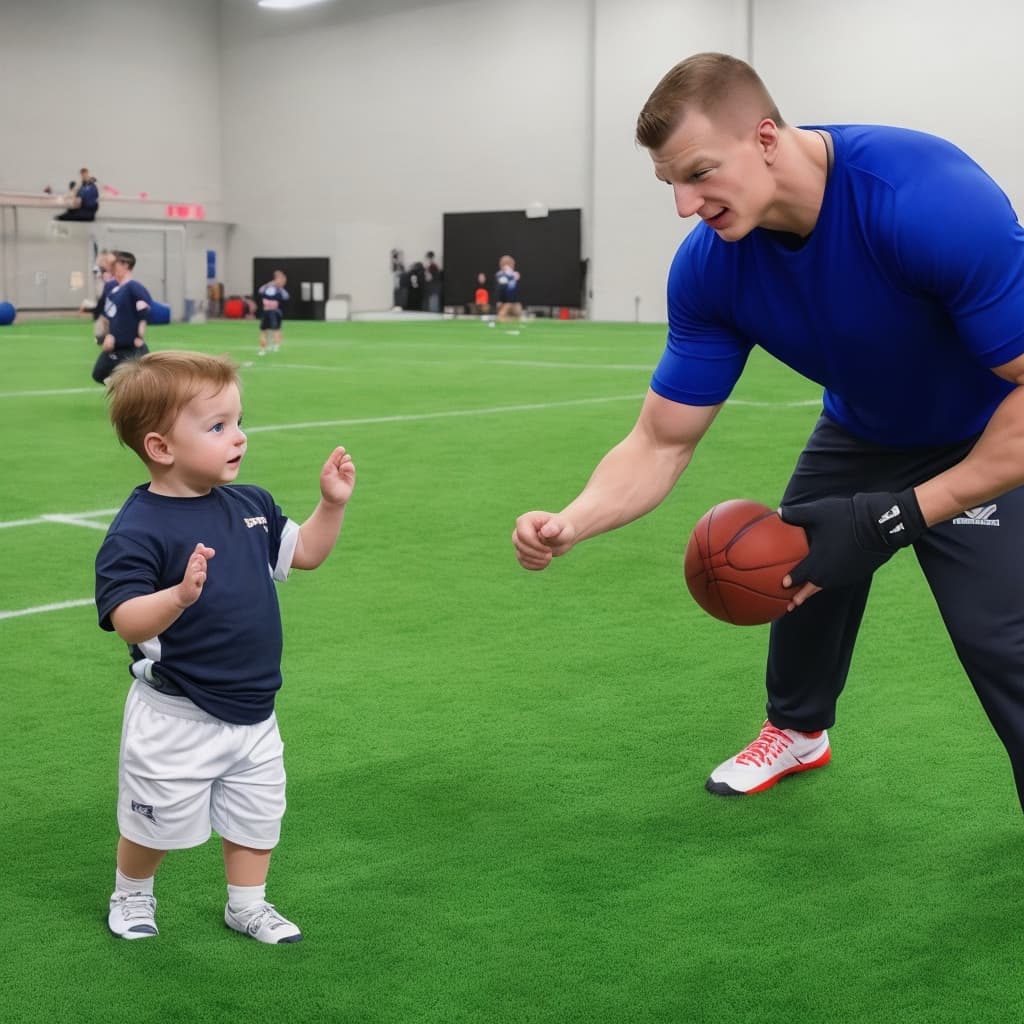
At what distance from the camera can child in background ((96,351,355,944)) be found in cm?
308

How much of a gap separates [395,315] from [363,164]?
4.74 m

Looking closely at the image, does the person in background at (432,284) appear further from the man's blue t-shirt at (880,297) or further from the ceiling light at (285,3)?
the man's blue t-shirt at (880,297)

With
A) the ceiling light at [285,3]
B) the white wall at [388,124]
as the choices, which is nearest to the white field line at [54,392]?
the white wall at [388,124]

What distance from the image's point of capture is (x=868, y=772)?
4.43 metres

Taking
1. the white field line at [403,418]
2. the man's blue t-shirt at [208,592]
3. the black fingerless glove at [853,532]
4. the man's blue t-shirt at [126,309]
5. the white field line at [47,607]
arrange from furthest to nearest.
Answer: the man's blue t-shirt at [126,309]
the white field line at [403,418]
the white field line at [47,607]
the black fingerless glove at [853,532]
the man's blue t-shirt at [208,592]

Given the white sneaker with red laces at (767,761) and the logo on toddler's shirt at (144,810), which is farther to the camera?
the white sneaker with red laces at (767,761)

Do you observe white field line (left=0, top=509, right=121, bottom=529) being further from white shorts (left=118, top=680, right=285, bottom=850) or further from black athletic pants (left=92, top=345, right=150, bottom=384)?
black athletic pants (left=92, top=345, right=150, bottom=384)

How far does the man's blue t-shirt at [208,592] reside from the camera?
3039mm

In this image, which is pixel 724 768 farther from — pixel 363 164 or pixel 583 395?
pixel 363 164

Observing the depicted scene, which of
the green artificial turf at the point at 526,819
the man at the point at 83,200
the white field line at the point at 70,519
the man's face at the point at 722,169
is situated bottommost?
the green artificial turf at the point at 526,819

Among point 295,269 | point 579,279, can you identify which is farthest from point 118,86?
point 579,279

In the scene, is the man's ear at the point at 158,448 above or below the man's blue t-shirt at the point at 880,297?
below

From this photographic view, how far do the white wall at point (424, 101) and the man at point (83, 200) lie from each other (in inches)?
81.8

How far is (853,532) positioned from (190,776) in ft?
5.19
